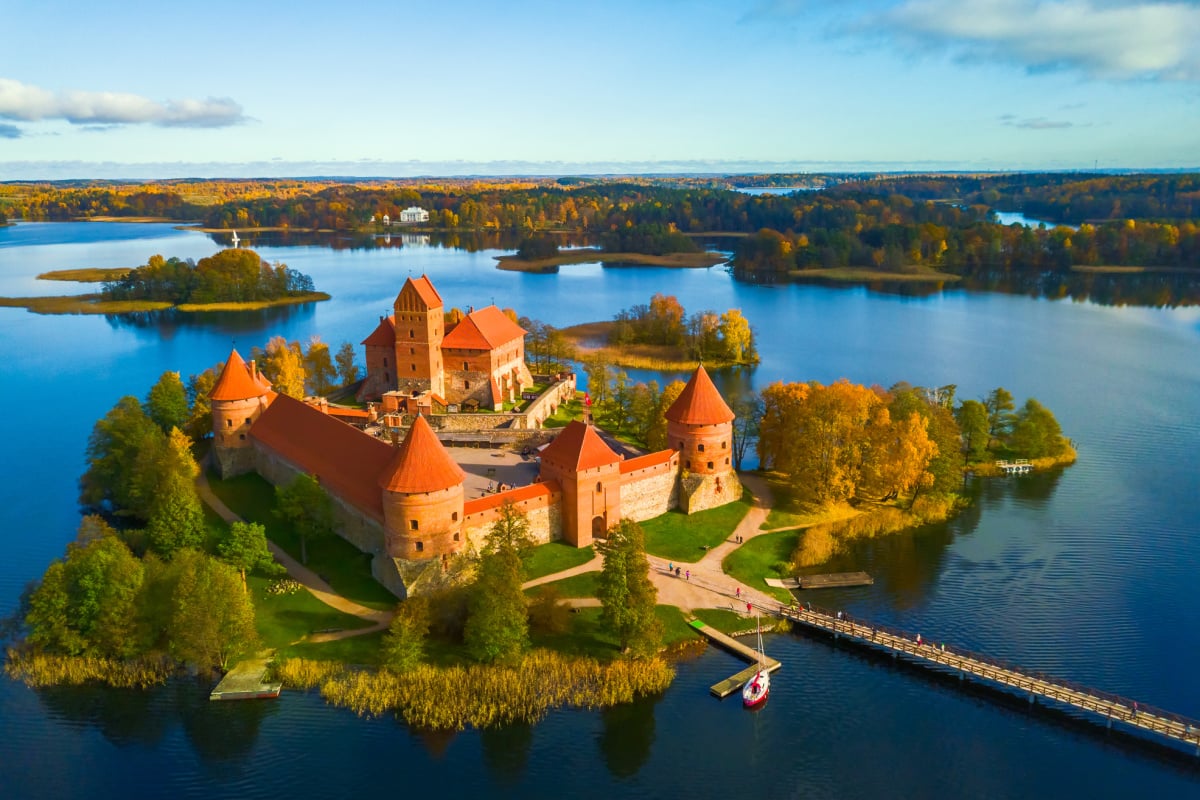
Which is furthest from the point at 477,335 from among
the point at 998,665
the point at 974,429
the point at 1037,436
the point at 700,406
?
the point at 998,665

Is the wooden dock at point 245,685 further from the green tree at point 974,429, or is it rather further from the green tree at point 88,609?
the green tree at point 974,429

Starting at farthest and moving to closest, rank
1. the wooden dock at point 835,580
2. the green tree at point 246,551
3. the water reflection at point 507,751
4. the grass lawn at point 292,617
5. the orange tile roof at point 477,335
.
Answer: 1. the orange tile roof at point 477,335
2. the wooden dock at point 835,580
3. the green tree at point 246,551
4. the grass lawn at point 292,617
5. the water reflection at point 507,751

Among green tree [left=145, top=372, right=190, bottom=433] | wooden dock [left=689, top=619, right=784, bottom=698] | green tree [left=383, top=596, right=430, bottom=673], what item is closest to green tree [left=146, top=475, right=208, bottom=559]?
green tree [left=383, top=596, right=430, bottom=673]

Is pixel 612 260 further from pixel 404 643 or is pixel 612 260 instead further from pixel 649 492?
pixel 404 643

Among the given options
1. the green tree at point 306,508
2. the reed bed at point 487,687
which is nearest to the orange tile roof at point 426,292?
the green tree at point 306,508

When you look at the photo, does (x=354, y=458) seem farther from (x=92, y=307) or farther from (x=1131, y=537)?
(x=92, y=307)
